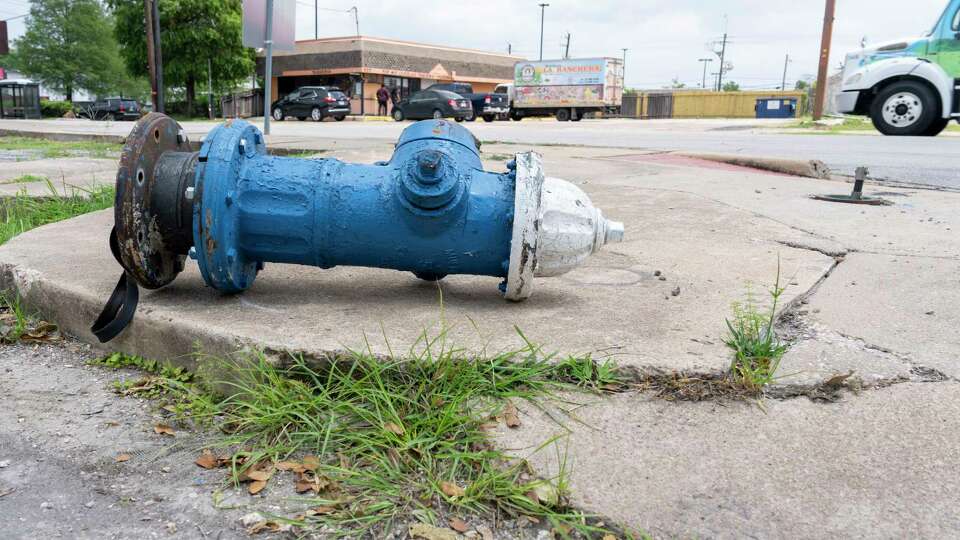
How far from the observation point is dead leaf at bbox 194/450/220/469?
1610 mm

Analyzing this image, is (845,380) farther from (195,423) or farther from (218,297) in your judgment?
(218,297)

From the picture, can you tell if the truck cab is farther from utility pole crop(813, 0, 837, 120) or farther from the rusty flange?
the rusty flange

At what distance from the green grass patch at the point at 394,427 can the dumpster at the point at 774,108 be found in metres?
42.5

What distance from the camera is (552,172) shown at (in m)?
5.68

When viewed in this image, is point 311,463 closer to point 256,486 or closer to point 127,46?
point 256,486

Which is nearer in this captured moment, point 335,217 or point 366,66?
point 335,217

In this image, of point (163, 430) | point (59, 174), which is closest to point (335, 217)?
point (163, 430)

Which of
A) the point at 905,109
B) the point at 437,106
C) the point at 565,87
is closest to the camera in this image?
the point at 905,109

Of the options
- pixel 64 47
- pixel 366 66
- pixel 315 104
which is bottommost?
pixel 315 104

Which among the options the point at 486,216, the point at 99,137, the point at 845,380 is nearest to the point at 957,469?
the point at 845,380

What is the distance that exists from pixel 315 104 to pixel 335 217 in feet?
91.7

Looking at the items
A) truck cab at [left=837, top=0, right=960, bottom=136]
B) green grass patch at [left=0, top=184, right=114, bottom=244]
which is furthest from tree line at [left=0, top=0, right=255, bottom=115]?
green grass patch at [left=0, top=184, right=114, bottom=244]

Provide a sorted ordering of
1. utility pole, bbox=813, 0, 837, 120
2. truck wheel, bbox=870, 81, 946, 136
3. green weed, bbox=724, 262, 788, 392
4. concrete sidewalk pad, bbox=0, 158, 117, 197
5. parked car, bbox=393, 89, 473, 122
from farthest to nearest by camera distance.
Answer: parked car, bbox=393, 89, 473, 122
utility pole, bbox=813, 0, 837, 120
truck wheel, bbox=870, 81, 946, 136
concrete sidewalk pad, bbox=0, 158, 117, 197
green weed, bbox=724, 262, 788, 392

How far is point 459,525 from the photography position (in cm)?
137
